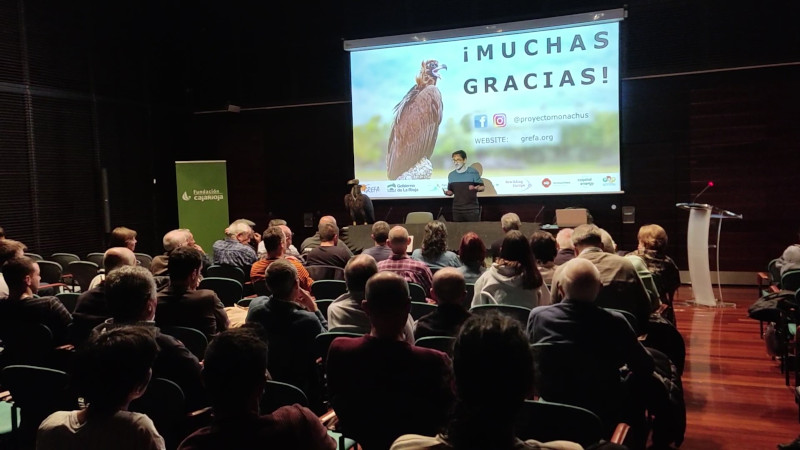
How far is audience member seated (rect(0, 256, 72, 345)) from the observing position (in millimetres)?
3365

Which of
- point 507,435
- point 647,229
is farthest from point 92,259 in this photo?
point 507,435

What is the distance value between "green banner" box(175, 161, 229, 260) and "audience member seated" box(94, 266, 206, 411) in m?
7.99

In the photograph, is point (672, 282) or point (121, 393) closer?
point (121, 393)

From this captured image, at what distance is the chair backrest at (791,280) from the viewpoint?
4.59 m

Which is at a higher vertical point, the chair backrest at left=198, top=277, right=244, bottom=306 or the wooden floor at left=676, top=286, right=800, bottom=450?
the chair backrest at left=198, top=277, right=244, bottom=306

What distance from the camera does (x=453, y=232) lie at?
7.96 meters

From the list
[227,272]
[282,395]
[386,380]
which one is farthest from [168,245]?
[386,380]

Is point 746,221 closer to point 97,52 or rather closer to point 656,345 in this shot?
point 656,345

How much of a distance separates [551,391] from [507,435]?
143cm

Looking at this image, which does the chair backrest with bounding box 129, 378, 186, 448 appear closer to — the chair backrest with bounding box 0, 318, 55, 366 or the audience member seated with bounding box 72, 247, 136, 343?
the audience member seated with bounding box 72, 247, 136, 343

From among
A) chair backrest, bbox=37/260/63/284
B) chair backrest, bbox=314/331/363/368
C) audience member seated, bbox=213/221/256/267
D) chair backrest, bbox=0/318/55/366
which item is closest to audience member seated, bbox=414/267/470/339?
chair backrest, bbox=314/331/363/368

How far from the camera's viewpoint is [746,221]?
8.44m

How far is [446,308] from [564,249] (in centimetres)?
230

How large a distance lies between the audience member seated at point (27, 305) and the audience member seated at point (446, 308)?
7.11 feet
